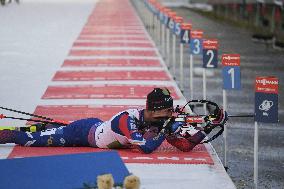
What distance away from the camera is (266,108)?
28.8 ft

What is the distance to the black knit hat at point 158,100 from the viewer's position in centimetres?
956

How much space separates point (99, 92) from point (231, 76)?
6.19m

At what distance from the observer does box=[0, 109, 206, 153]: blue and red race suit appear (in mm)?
9789

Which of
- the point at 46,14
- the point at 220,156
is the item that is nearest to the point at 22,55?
the point at 220,156

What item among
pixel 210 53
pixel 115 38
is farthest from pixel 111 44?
pixel 210 53

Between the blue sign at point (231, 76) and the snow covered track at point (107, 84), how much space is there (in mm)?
928

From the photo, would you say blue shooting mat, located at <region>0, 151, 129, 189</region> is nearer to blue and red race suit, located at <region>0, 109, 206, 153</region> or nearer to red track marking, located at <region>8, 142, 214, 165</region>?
blue and red race suit, located at <region>0, 109, 206, 153</region>

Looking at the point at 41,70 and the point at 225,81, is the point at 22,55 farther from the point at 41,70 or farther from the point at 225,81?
the point at 225,81

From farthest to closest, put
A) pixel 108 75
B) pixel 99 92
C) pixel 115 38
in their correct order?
pixel 115 38 → pixel 108 75 → pixel 99 92

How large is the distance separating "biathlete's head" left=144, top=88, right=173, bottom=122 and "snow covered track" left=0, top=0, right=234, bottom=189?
1.85 ft

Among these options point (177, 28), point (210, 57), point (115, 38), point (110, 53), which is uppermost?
point (177, 28)

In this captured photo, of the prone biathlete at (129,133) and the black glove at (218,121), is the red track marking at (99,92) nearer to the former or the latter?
the prone biathlete at (129,133)

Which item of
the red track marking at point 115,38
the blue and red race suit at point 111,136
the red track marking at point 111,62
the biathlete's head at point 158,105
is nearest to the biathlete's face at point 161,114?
the biathlete's head at point 158,105

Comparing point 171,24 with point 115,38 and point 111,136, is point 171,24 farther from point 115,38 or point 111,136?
point 111,136
